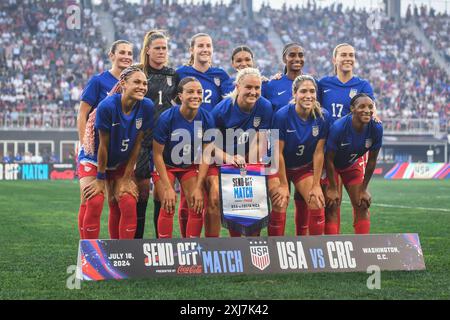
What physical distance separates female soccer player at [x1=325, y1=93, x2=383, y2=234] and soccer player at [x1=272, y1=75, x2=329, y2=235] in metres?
0.14

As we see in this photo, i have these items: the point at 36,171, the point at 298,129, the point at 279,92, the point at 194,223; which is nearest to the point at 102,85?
the point at 194,223

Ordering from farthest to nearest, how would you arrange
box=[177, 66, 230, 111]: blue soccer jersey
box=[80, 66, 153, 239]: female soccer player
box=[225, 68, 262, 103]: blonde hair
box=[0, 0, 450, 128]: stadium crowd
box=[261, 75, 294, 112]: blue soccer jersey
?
box=[0, 0, 450, 128]: stadium crowd
box=[261, 75, 294, 112]: blue soccer jersey
box=[177, 66, 230, 111]: blue soccer jersey
box=[225, 68, 262, 103]: blonde hair
box=[80, 66, 153, 239]: female soccer player

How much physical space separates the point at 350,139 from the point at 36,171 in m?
23.8

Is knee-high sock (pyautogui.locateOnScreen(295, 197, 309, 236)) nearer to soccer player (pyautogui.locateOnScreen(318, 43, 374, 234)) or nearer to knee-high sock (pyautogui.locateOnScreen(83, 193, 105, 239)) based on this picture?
soccer player (pyautogui.locateOnScreen(318, 43, 374, 234))

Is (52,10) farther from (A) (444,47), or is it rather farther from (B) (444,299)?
(B) (444,299)

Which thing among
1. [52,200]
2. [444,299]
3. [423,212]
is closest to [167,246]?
[444,299]

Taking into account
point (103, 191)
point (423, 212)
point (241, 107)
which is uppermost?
point (241, 107)

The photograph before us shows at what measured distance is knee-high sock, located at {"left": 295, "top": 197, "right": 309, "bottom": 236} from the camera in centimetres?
801

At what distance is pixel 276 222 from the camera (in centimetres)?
745

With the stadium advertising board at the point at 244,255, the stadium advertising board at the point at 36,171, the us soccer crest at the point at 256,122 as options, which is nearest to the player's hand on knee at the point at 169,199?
the stadium advertising board at the point at 244,255

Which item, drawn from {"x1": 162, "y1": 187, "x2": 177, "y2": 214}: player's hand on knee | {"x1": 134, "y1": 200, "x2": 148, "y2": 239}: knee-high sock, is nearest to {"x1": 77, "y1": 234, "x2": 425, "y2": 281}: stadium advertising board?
{"x1": 162, "y1": 187, "x2": 177, "y2": 214}: player's hand on knee

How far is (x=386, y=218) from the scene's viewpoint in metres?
13.9

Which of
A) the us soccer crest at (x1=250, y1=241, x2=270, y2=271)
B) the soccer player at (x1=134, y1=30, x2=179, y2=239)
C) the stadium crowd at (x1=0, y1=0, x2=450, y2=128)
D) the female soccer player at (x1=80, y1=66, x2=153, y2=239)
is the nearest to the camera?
the us soccer crest at (x1=250, y1=241, x2=270, y2=271)

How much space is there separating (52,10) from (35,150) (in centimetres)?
853
